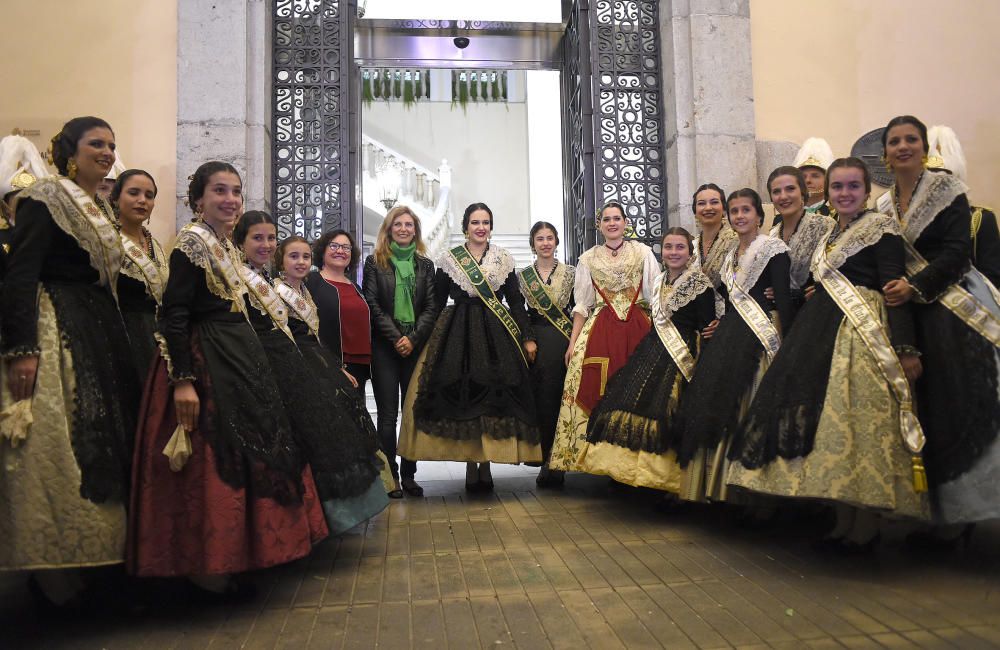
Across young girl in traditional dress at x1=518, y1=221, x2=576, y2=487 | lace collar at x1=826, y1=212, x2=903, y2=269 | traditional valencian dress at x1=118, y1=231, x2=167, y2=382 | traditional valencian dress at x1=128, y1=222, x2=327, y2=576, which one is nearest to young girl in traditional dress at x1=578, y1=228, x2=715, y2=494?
young girl in traditional dress at x1=518, y1=221, x2=576, y2=487

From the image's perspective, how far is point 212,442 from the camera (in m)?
2.43

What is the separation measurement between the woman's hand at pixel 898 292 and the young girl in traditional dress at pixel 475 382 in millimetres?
2052

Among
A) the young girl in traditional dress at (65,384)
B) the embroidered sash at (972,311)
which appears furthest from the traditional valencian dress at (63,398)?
the embroidered sash at (972,311)

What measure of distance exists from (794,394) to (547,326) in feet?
6.35

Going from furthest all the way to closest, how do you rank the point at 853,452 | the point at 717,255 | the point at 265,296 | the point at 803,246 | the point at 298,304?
the point at 717,255
the point at 298,304
the point at 803,246
the point at 265,296
the point at 853,452

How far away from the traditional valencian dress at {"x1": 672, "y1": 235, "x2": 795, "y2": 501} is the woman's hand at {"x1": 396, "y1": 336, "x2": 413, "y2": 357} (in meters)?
1.68

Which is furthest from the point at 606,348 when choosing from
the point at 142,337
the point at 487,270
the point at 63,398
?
the point at 63,398

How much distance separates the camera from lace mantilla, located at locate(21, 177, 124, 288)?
243 cm

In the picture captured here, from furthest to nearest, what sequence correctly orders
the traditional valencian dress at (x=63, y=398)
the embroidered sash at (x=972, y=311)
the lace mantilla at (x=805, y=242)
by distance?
the lace mantilla at (x=805, y=242) → the embroidered sash at (x=972, y=311) → the traditional valencian dress at (x=63, y=398)

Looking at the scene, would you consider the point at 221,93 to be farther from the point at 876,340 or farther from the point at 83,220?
the point at 876,340

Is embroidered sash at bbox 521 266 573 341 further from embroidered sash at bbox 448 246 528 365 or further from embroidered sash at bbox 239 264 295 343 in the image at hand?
embroidered sash at bbox 239 264 295 343

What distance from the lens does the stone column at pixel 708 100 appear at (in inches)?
223

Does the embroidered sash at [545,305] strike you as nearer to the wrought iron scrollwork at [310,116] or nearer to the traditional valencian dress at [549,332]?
the traditional valencian dress at [549,332]

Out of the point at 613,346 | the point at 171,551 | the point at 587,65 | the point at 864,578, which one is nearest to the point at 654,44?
the point at 587,65
